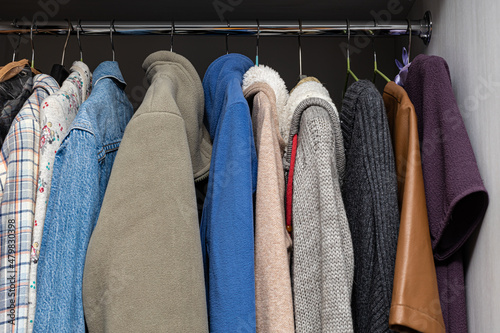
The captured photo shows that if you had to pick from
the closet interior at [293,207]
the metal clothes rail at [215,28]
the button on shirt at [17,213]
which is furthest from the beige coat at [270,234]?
the button on shirt at [17,213]

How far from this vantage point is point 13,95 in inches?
39.0

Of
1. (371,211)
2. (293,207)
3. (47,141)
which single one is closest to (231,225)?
(293,207)

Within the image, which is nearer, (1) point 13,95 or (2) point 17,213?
(2) point 17,213

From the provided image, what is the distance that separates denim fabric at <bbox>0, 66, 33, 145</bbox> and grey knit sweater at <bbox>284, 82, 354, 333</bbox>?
0.53m

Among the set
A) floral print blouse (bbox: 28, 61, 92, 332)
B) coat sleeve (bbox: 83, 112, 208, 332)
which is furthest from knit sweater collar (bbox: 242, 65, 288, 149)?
floral print blouse (bbox: 28, 61, 92, 332)

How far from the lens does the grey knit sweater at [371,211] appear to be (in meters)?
0.81

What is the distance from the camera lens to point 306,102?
88 centimetres

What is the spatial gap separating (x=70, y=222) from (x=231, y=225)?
0.24 m

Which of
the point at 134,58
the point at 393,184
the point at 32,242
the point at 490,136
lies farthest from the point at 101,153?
the point at 134,58

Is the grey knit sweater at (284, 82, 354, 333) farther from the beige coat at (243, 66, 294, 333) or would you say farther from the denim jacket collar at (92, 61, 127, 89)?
the denim jacket collar at (92, 61, 127, 89)

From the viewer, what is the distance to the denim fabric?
0.94 m

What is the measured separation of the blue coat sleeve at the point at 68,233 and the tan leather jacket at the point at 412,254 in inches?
18.4

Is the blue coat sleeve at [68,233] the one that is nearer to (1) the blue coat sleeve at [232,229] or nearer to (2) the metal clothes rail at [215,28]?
(1) the blue coat sleeve at [232,229]

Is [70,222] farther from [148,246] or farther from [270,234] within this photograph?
[270,234]
